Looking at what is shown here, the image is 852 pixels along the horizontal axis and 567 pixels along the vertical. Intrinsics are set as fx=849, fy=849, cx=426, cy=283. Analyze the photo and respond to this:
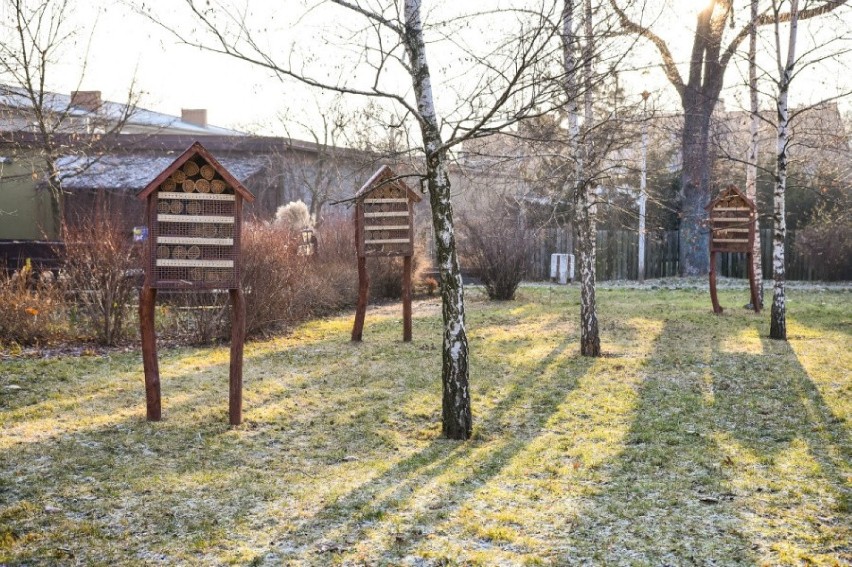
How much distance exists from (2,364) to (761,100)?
14.7 meters

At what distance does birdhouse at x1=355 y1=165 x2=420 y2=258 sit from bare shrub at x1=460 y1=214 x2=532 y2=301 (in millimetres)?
6289

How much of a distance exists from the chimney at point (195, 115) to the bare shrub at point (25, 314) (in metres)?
34.7

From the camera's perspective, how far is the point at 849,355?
37.3ft

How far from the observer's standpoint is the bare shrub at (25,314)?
11531 mm

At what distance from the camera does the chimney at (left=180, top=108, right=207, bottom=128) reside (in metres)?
45.3

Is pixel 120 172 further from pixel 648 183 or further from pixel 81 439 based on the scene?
pixel 81 439

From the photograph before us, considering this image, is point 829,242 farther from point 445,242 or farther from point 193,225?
point 193,225

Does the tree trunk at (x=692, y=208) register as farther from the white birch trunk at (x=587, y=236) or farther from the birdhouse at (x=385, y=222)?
the white birch trunk at (x=587, y=236)

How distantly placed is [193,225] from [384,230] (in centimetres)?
579

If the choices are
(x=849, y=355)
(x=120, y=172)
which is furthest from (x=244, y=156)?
(x=849, y=355)

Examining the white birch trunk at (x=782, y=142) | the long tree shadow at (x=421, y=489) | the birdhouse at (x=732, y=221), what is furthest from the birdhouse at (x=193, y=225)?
the birdhouse at (x=732, y=221)

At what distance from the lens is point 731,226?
1677 centimetres

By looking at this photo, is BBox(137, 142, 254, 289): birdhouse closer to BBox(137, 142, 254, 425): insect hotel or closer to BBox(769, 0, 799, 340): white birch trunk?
BBox(137, 142, 254, 425): insect hotel

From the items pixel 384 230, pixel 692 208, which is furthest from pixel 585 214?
pixel 692 208
